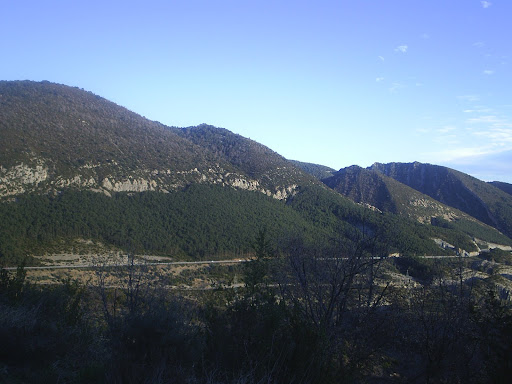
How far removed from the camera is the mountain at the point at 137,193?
140 ft

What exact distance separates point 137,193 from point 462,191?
90.5m

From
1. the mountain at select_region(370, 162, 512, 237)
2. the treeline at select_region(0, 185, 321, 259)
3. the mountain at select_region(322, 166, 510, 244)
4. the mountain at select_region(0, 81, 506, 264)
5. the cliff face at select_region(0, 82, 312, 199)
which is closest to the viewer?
the treeline at select_region(0, 185, 321, 259)

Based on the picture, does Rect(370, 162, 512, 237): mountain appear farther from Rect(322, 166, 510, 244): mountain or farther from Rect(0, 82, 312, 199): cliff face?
Rect(0, 82, 312, 199): cliff face

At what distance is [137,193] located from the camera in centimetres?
5428

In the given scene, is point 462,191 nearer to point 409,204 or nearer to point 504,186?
point 504,186

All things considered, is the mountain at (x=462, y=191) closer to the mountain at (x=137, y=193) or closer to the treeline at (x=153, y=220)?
the mountain at (x=137, y=193)

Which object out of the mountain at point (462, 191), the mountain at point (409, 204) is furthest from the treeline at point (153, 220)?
the mountain at point (462, 191)

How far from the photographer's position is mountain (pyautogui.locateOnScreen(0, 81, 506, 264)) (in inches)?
1682

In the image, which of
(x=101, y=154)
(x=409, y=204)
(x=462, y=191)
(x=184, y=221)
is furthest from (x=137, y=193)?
(x=462, y=191)

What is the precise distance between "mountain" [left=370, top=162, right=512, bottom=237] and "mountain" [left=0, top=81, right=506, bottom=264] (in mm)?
27301

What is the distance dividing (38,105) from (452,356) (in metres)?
72.3

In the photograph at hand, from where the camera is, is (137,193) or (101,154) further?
(101,154)

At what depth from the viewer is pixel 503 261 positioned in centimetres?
5066

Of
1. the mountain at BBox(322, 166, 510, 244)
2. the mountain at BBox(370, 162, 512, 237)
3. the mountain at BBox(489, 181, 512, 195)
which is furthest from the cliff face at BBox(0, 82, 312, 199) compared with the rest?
the mountain at BBox(489, 181, 512, 195)
